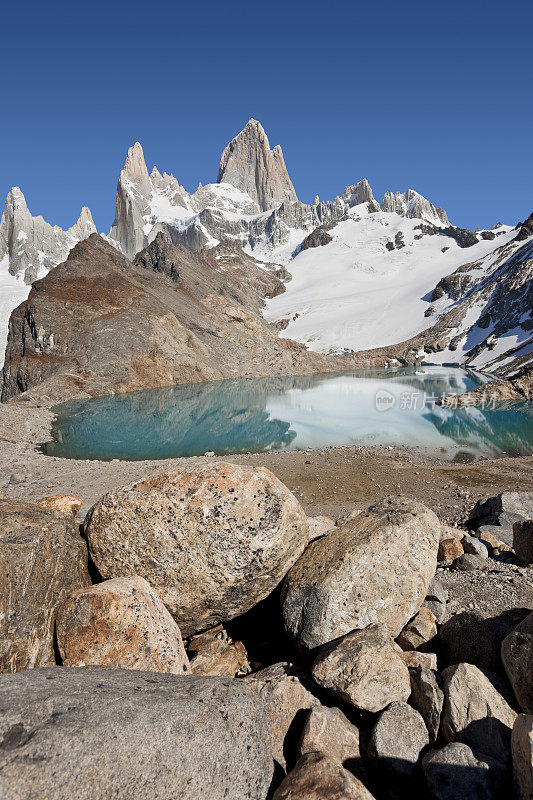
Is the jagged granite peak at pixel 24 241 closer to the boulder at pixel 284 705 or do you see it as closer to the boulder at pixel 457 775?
the boulder at pixel 284 705

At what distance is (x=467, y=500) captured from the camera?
1577 centimetres

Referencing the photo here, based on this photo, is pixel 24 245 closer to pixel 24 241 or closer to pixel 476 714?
pixel 24 241

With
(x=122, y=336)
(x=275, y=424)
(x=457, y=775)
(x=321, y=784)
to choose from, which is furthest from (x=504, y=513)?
(x=122, y=336)

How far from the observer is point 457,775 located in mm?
3324

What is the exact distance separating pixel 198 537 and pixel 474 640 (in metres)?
3.66

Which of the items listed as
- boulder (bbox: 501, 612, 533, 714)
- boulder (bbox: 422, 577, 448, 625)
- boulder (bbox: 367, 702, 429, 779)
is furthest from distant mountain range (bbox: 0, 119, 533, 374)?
boulder (bbox: 367, 702, 429, 779)

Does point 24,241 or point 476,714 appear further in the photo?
point 24,241

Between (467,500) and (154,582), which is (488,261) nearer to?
(467,500)

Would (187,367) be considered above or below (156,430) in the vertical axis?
above

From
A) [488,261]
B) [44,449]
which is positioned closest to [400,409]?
[44,449]

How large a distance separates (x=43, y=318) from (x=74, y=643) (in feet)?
246

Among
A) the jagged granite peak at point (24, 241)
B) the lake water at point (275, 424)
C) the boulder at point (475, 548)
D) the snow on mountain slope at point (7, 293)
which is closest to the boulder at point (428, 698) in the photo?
the boulder at point (475, 548)

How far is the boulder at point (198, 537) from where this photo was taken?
5133mm

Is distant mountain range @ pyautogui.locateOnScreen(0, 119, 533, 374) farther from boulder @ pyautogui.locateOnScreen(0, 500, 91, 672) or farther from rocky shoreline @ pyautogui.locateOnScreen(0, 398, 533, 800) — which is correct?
boulder @ pyautogui.locateOnScreen(0, 500, 91, 672)
